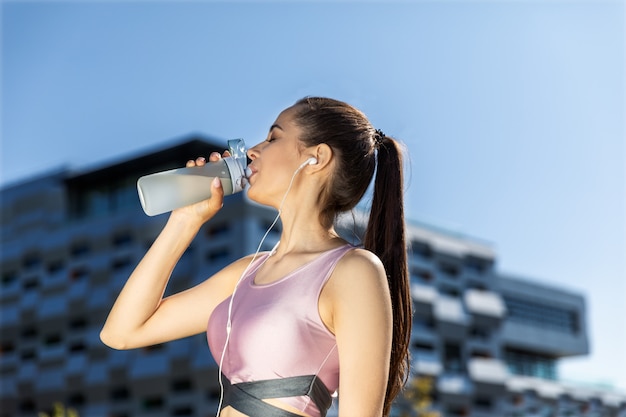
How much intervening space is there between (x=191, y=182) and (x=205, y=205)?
7cm

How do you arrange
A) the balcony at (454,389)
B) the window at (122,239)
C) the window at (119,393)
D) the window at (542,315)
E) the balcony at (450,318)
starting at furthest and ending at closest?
the window at (542,315), the balcony at (450,318), the balcony at (454,389), the window at (122,239), the window at (119,393)

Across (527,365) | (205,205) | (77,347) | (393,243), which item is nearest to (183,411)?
(77,347)

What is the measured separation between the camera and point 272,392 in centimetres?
179

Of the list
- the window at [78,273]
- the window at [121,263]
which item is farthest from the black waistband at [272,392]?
the window at [78,273]

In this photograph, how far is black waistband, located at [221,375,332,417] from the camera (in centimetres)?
178

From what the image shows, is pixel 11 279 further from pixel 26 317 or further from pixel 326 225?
pixel 326 225

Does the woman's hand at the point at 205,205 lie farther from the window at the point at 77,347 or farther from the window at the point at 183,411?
the window at the point at 77,347

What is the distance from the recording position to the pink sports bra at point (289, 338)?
1781 mm

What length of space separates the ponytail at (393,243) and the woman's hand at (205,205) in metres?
0.33

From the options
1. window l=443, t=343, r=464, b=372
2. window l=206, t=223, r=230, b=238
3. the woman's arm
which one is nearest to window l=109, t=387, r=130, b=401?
window l=206, t=223, r=230, b=238

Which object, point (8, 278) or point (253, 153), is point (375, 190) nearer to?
point (253, 153)

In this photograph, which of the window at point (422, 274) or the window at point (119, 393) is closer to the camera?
the window at point (119, 393)

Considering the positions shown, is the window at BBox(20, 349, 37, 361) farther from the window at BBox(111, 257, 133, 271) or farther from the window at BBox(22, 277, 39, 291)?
the window at BBox(111, 257, 133, 271)

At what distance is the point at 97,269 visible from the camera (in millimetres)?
33594
